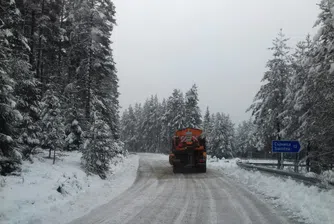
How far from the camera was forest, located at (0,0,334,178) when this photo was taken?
1212 centimetres

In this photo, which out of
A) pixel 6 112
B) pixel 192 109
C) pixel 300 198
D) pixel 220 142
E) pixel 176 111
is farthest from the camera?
pixel 220 142

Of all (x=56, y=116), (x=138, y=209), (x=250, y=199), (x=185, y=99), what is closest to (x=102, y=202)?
(x=138, y=209)

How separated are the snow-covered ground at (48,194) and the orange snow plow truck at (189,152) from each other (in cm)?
821

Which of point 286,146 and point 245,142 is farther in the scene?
point 245,142

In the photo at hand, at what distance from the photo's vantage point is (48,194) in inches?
402

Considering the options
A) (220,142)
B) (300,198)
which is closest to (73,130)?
(300,198)

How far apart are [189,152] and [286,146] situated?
8.89 m

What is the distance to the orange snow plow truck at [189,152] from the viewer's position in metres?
23.3

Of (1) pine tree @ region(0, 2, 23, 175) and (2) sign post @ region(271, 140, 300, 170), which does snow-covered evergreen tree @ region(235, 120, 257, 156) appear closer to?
(2) sign post @ region(271, 140, 300, 170)

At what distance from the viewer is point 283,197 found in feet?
37.1

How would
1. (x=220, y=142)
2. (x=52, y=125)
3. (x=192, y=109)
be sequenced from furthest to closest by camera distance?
1. (x=220, y=142)
2. (x=192, y=109)
3. (x=52, y=125)

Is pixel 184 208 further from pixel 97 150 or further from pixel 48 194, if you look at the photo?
pixel 97 150

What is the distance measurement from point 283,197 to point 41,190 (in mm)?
8148

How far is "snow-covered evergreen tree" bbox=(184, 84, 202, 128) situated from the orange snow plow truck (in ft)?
113
